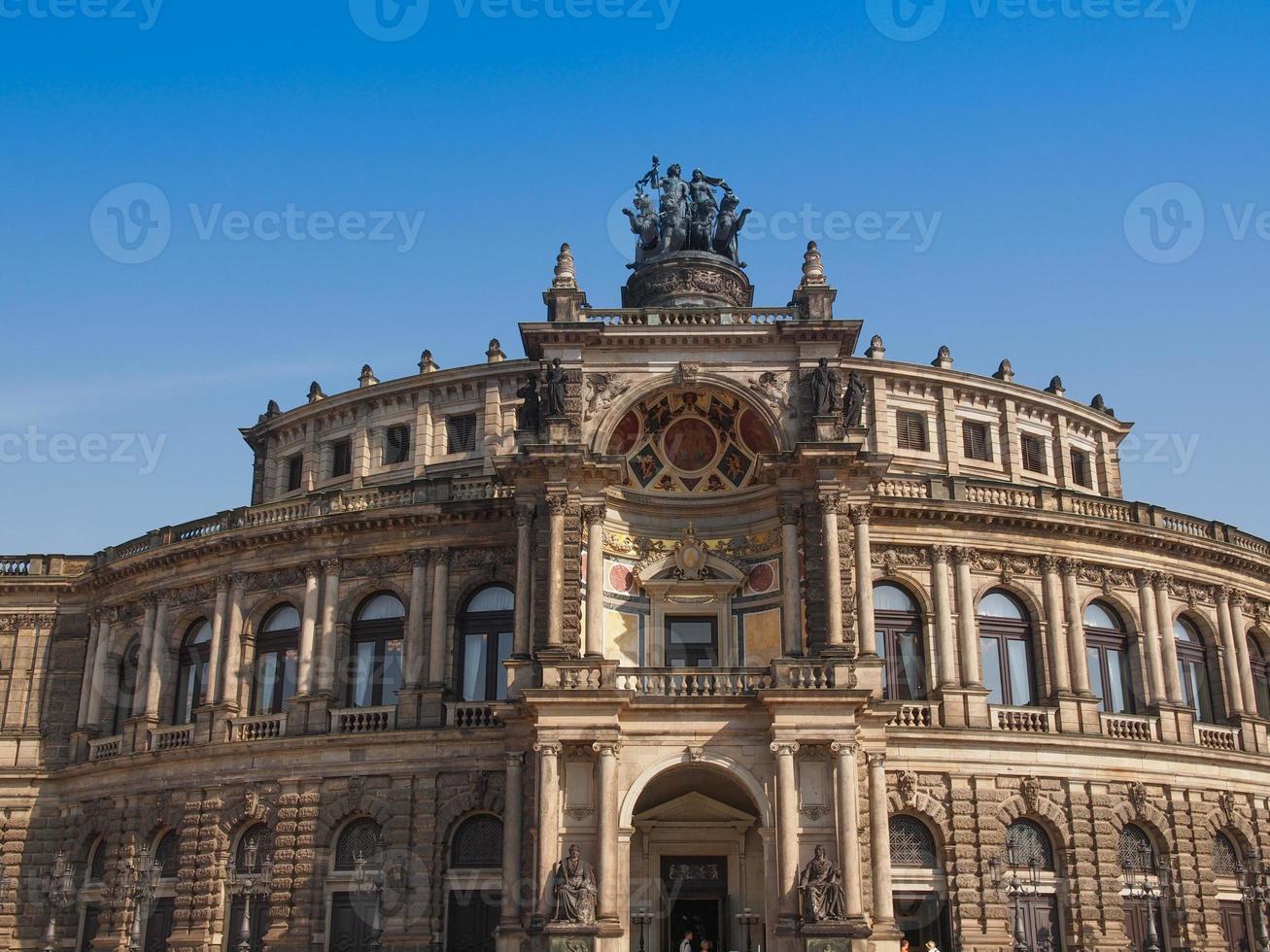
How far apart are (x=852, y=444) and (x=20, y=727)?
3138 centimetres

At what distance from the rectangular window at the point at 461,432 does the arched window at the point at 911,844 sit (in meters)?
21.1

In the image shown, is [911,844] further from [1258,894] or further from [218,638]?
[218,638]

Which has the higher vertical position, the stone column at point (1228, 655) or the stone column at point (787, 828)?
the stone column at point (1228, 655)

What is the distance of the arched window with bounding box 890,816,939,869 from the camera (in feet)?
132

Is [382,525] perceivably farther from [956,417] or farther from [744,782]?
[956,417]

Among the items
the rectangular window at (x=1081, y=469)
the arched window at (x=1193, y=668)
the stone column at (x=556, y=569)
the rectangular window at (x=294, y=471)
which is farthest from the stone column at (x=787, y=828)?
the rectangular window at (x=294, y=471)

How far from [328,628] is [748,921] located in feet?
52.3

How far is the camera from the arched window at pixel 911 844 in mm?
40188

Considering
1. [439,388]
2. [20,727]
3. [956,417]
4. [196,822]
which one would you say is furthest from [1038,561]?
[20,727]

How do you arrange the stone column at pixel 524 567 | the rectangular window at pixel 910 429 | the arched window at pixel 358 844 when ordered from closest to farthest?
the stone column at pixel 524 567
the arched window at pixel 358 844
the rectangular window at pixel 910 429

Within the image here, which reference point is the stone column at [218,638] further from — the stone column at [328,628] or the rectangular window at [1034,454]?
the rectangular window at [1034,454]

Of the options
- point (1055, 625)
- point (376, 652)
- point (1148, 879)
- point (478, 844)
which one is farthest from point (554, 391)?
point (1148, 879)

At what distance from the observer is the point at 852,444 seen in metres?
37.6

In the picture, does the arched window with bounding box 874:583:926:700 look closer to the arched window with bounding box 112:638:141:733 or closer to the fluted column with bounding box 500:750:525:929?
the fluted column with bounding box 500:750:525:929
